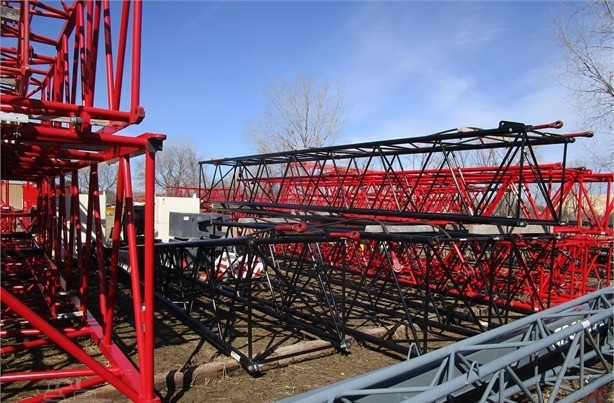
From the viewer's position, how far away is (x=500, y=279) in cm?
1048

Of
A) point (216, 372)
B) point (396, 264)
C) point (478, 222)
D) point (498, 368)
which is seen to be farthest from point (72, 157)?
point (396, 264)

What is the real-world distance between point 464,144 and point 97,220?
18.8 ft

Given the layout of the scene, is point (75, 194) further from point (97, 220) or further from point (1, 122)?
point (1, 122)

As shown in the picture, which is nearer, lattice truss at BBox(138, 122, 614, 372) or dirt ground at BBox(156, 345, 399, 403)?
dirt ground at BBox(156, 345, 399, 403)

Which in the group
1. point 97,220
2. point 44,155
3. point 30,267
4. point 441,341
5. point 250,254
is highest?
point 44,155

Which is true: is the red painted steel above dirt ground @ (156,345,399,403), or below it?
above

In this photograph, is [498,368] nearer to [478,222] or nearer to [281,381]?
[281,381]

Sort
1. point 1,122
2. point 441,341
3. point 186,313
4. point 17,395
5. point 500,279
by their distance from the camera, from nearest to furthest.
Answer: point 1,122 < point 17,395 < point 441,341 < point 186,313 < point 500,279

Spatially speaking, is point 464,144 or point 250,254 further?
point 464,144

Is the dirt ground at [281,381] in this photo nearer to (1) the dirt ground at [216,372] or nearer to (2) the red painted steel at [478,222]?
(1) the dirt ground at [216,372]

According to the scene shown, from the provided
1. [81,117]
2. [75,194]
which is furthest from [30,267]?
[81,117]

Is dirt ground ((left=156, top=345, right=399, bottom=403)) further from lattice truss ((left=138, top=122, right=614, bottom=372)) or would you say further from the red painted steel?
the red painted steel

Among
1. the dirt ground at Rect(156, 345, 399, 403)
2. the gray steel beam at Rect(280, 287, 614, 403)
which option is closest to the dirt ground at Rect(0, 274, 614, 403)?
the dirt ground at Rect(156, 345, 399, 403)

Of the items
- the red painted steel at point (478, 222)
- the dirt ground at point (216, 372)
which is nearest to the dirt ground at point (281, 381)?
the dirt ground at point (216, 372)
